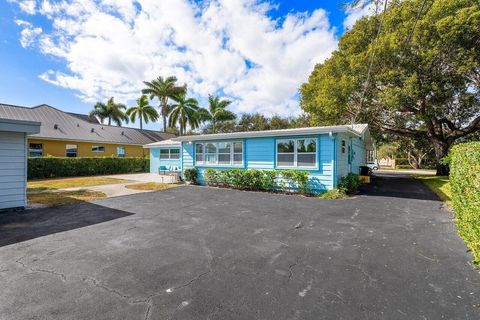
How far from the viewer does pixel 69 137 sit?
68.8 ft

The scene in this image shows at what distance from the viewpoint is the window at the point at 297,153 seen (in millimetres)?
10762

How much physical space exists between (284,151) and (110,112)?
3559 cm

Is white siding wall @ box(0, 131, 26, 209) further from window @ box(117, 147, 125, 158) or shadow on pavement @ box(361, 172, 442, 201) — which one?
window @ box(117, 147, 125, 158)

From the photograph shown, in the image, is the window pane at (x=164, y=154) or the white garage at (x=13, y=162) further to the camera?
the window pane at (x=164, y=154)

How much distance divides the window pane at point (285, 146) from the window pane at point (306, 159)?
1.78 ft

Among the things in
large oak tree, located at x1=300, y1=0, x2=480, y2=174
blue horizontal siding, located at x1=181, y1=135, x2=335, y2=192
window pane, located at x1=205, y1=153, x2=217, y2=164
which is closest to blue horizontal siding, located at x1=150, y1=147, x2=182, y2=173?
blue horizontal siding, located at x1=181, y1=135, x2=335, y2=192

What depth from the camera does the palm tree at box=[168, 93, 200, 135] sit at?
30.0 m

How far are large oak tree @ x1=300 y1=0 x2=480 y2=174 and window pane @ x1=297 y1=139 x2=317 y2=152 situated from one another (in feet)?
13.0

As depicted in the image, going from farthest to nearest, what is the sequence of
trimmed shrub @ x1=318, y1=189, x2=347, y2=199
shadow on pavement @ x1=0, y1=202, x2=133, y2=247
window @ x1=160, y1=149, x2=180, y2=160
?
window @ x1=160, y1=149, x2=180, y2=160
trimmed shrub @ x1=318, y1=189, x2=347, y2=199
shadow on pavement @ x1=0, y1=202, x2=133, y2=247

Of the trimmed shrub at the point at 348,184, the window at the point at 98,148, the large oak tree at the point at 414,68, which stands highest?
the large oak tree at the point at 414,68

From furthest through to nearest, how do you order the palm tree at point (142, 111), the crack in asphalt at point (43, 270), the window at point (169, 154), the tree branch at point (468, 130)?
the palm tree at point (142, 111) → the window at point (169, 154) → the tree branch at point (468, 130) → the crack in asphalt at point (43, 270)

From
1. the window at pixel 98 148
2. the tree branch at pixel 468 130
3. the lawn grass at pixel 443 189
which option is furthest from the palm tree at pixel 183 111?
the tree branch at pixel 468 130

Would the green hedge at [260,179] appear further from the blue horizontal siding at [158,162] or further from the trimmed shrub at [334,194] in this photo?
the blue horizontal siding at [158,162]

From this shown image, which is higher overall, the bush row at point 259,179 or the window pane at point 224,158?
the window pane at point 224,158
